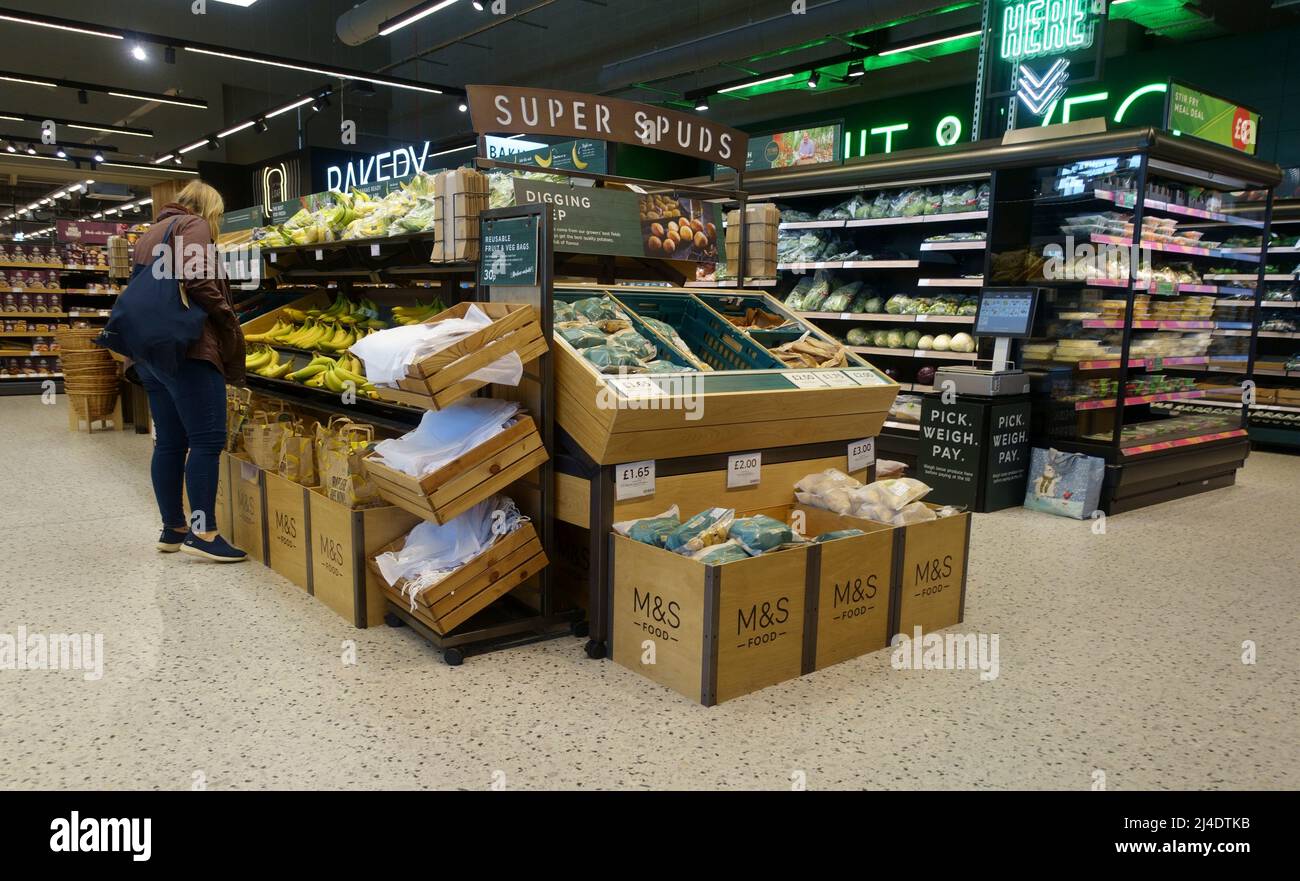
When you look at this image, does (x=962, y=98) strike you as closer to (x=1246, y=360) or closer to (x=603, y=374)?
(x=1246, y=360)

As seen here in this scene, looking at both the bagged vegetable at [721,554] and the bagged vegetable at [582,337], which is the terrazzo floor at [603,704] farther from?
the bagged vegetable at [582,337]

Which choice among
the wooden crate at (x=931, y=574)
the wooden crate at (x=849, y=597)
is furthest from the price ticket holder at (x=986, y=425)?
the wooden crate at (x=849, y=597)

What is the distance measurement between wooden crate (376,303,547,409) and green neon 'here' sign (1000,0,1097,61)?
4707mm

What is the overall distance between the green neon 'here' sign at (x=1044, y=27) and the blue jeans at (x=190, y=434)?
5505 mm

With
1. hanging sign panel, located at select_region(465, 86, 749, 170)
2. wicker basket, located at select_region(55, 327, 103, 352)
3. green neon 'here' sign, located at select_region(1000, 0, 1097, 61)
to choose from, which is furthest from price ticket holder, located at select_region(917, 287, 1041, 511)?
wicker basket, located at select_region(55, 327, 103, 352)

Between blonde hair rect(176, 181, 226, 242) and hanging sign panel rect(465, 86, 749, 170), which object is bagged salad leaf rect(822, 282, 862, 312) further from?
blonde hair rect(176, 181, 226, 242)

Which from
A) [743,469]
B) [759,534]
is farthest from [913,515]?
[759,534]

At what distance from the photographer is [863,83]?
41.9ft

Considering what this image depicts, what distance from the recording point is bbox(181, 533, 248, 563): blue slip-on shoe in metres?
4.15

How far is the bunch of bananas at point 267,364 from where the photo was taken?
5102 mm

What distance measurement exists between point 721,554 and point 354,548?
1427 mm

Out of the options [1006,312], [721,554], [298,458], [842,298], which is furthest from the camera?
[842,298]

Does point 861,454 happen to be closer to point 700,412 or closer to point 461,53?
point 700,412

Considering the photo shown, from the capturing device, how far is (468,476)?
2998 mm
